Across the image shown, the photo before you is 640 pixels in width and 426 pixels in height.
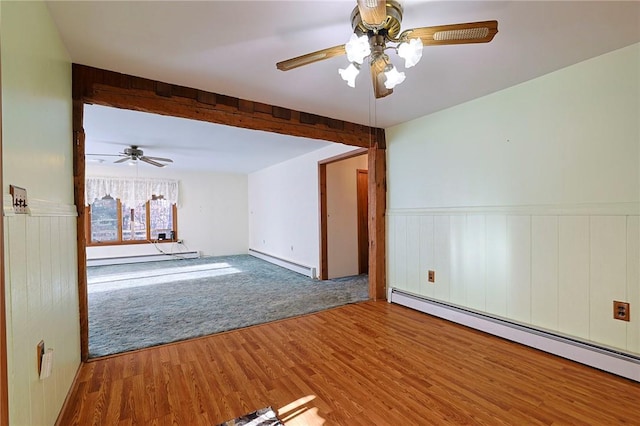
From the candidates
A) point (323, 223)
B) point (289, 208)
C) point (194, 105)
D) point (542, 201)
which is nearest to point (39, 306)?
point (194, 105)

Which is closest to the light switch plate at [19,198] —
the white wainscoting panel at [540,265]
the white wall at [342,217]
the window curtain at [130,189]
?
the white wainscoting panel at [540,265]

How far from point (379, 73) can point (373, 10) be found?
483 mm

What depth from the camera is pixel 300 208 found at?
18.2 feet

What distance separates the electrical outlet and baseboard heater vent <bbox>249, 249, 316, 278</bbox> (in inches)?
145

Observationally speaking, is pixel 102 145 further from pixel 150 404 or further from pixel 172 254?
pixel 150 404

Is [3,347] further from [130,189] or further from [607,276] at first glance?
[130,189]

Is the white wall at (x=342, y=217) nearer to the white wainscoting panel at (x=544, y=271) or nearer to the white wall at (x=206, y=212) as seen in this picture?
the white wainscoting panel at (x=544, y=271)

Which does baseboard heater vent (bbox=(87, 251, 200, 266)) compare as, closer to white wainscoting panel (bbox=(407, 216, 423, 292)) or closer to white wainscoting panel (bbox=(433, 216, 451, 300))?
white wainscoting panel (bbox=(407, 216, 423, 292))

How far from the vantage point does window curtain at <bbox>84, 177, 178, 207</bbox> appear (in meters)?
6.20

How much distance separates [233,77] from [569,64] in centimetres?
Result: 249

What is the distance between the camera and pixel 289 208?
595 centimetres

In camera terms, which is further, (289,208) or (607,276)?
(289,208)

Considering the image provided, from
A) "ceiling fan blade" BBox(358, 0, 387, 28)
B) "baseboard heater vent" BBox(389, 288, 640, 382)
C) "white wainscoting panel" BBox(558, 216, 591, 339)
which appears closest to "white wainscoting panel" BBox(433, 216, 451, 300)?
"baseboard heater vent" BBox(389, 288, 640, 382)

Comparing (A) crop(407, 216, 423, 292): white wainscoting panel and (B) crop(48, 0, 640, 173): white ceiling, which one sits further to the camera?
(A) crop(407, 216, 423, 292): white wainscoting panel
